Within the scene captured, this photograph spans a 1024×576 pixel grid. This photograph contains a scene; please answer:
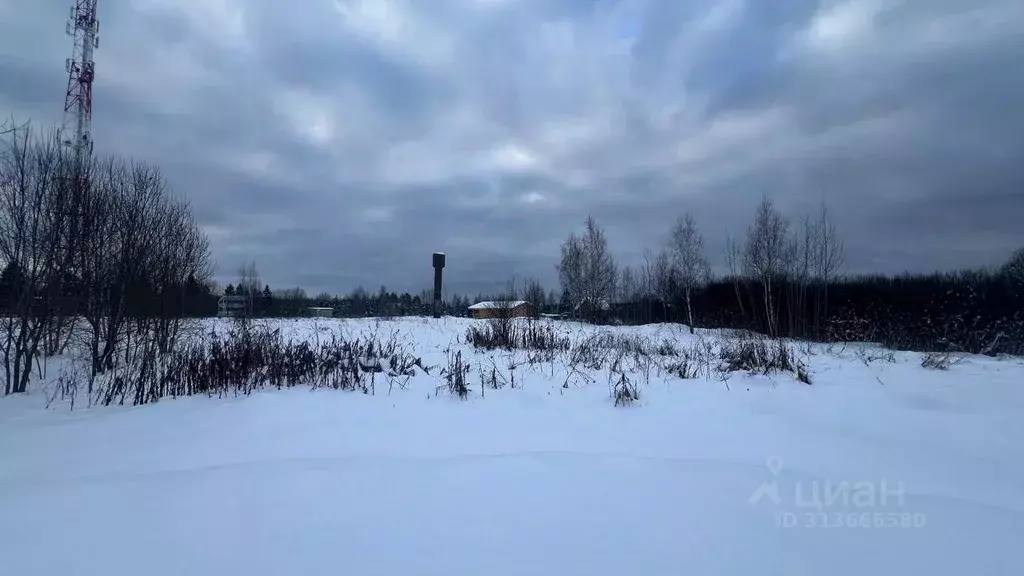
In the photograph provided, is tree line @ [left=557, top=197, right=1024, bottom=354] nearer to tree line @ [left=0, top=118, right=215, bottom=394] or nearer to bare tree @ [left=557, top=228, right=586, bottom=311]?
bare tree @ [left=557, top=228, right=586, bottom=311]

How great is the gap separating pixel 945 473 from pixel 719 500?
1.82 meters

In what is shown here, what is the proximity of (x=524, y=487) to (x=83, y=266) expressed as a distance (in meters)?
10.2

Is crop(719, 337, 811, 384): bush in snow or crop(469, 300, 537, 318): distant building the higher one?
crop(469, 300, 537, 318): distant building

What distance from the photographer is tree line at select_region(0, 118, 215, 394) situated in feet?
25.9

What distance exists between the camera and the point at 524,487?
3.00 metres

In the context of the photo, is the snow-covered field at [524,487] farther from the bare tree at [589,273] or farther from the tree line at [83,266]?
the bare tree at [589,273]

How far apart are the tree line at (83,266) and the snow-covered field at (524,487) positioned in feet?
11.1

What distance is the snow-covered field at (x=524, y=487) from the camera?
7.49ft

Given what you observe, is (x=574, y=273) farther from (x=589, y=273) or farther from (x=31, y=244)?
(x=31, y=244)

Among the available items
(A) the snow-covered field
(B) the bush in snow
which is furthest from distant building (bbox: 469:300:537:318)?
(A) the snow-covered field

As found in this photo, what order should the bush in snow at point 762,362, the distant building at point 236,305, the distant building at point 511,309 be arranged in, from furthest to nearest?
1. the distant building at point 236,305
2. the distant building at point 511,309
3. the bush in snow at point 762,362

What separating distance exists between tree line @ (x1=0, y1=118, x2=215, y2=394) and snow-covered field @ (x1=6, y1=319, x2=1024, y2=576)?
3.40 metres

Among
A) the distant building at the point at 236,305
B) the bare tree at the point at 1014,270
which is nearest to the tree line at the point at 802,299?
the bare tree at the point at 1014,270

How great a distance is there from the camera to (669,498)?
285 cm
